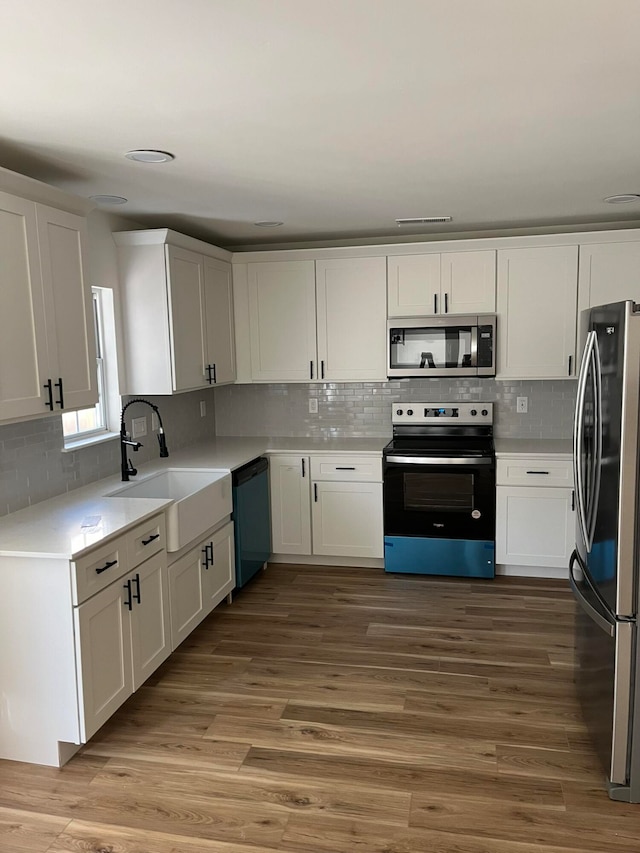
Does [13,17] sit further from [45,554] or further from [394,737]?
[394,737]

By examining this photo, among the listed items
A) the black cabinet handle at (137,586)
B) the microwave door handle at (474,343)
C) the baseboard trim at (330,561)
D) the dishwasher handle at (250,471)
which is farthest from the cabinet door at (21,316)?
the microwave door handle at (474,343)

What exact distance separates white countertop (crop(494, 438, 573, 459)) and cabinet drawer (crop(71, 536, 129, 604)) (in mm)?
2557

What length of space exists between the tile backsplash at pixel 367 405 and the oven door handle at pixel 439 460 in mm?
664

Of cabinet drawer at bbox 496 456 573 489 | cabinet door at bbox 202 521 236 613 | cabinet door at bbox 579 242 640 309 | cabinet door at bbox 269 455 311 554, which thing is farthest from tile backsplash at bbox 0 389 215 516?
cabinet door at bbox 579 242 640 309

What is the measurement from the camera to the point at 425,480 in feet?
14.6

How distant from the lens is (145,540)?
2.97 meters

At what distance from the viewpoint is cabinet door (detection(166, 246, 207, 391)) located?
3951mm

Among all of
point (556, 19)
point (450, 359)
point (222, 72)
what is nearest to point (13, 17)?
point (222, 72)

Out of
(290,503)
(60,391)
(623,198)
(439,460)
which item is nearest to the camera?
(60,391)

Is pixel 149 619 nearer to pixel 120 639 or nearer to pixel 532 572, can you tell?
pixel 120 639

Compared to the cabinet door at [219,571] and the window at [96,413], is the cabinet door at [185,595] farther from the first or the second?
the window at [96,413]

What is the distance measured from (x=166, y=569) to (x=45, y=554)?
0.87m

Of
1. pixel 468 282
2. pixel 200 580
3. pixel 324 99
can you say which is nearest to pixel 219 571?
pixel 200 580

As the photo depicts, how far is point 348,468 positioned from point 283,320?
118cm
